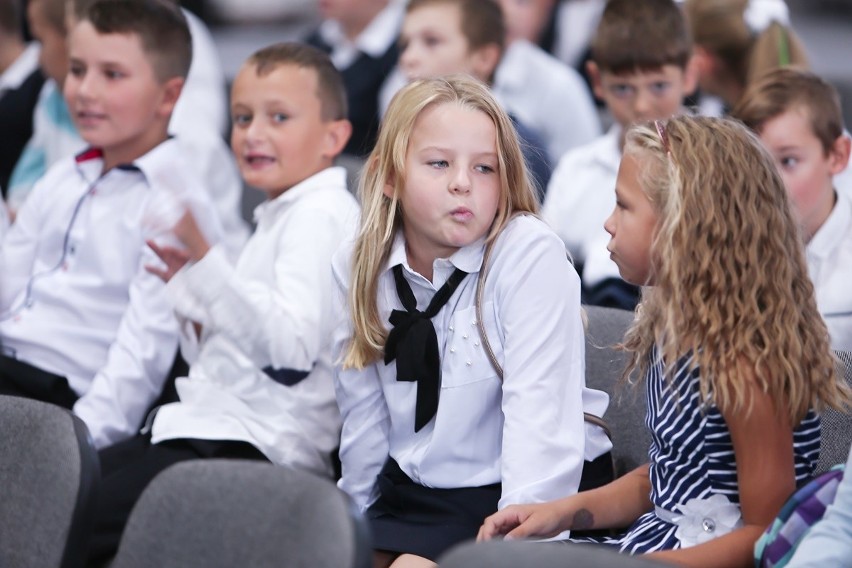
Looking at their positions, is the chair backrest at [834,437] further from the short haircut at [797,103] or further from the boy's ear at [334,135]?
the boy's ear at [334,135]

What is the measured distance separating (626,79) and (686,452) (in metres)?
1.65

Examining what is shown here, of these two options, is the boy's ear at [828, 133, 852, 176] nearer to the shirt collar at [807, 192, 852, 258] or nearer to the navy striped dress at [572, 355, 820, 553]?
the shirt collar at [807, 192, 852, 258]

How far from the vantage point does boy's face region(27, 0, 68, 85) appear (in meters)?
3.78

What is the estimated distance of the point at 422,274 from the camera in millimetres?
2100

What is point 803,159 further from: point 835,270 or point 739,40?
point 739,40

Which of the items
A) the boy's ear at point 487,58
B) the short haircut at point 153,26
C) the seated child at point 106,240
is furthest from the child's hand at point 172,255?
the boy's ear at point 487,58

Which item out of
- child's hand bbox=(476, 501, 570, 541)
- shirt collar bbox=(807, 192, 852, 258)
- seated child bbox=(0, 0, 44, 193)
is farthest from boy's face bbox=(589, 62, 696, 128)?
seated child bbox=(0, 0, 44, 193)

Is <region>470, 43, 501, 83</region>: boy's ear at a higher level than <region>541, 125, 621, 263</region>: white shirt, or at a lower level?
higher

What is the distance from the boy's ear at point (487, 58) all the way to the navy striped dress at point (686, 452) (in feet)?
6.39

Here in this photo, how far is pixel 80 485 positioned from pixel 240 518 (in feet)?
0.97

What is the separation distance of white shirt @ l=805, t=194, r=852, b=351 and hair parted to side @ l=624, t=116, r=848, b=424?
674 mm

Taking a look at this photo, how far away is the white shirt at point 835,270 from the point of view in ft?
8.13

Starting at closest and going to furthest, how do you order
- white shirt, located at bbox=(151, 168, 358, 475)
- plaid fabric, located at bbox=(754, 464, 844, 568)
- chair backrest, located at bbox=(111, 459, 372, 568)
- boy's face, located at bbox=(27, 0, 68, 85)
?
chair backrest, located at bbox=(111, 459, 372, 568)
plaid fabric, located at bbox=(754, 464, 844, 568)
white shirt, located at bbox=(151, 168, 358, 475)
boy's face, located at bbox=(27, 0, 68, 85)

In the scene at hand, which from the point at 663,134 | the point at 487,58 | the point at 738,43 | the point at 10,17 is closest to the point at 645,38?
the point at 738,43
